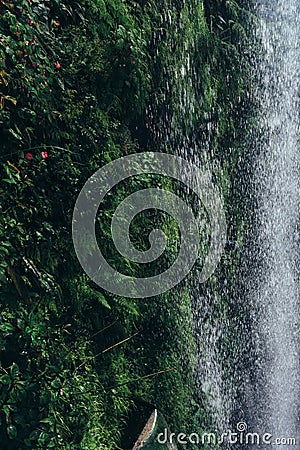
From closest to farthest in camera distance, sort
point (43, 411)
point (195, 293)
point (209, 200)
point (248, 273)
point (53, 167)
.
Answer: point (43, 411)
point (53, 167)
point (195, 293)
point (209, 200)
point (248, 273)

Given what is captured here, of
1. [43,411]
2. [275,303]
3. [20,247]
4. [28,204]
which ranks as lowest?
[43,411]

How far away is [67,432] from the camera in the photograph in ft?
7.55

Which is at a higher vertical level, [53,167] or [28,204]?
[53,167]

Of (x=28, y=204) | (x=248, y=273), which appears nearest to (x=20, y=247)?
(x=28, y=204)

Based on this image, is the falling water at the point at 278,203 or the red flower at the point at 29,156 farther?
the falling water at the point at 278,203

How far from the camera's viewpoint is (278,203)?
488 centimetres

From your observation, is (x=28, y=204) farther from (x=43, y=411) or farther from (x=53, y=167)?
(x=43, y=411)

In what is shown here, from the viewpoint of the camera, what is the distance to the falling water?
15.0 feet

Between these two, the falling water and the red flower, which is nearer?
the red flower

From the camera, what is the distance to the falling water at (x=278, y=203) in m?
4.58

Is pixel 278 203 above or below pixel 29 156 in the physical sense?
above

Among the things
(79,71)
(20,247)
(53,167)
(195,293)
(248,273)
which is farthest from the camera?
(248,273)

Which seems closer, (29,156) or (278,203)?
(29,156)

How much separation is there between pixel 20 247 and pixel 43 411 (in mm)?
652
